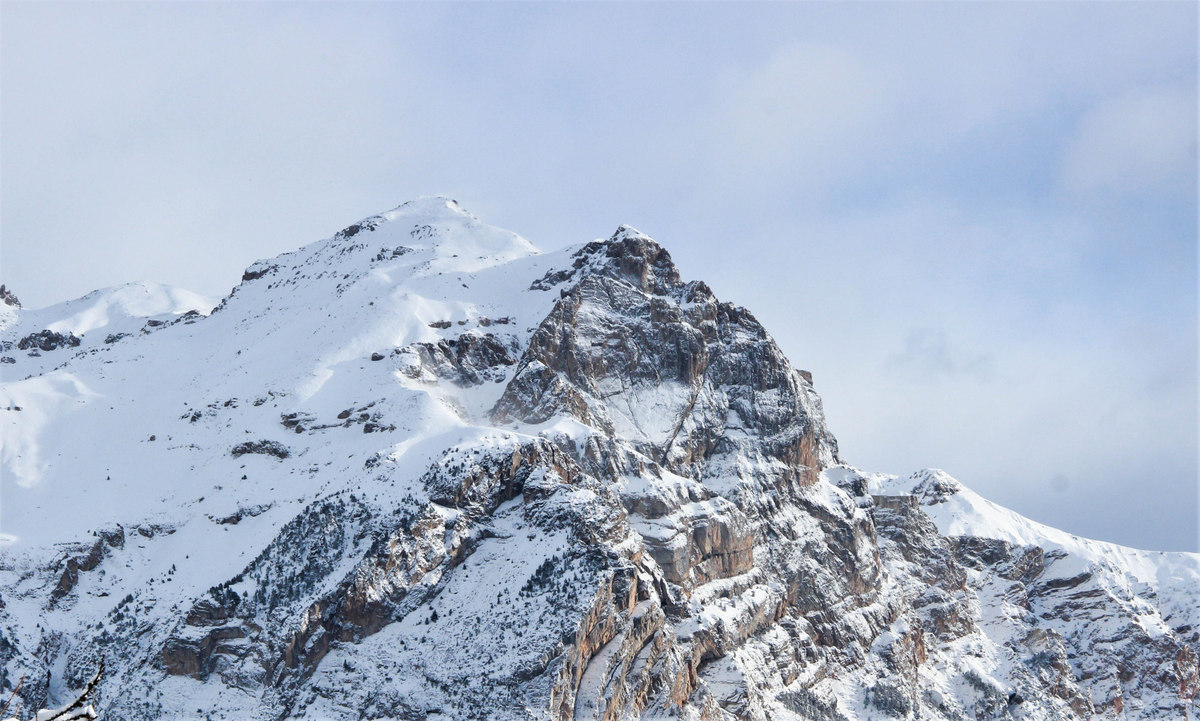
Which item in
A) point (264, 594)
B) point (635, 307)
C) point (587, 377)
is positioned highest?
point (635, 307)

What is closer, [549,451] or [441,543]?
[441,543]

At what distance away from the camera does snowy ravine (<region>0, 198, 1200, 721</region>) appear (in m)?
125

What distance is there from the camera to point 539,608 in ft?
410

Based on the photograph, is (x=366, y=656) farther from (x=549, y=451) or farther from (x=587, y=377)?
(x=587, y=377)

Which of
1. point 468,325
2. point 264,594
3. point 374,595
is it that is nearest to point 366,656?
point 374,595

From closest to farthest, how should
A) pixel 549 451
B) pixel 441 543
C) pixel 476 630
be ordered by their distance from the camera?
pixel 476 630, pixel 441 543, pixel 549 451

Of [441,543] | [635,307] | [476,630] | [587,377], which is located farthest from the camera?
[635,307]

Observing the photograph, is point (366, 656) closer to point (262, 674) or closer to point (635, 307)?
point (262, 674)

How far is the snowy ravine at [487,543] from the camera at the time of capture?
125 meters

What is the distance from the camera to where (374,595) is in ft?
423

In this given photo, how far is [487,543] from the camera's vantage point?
136 metres

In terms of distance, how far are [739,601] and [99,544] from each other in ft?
274

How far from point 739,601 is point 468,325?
68835mm

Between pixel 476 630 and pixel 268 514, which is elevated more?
pixel 268 514
